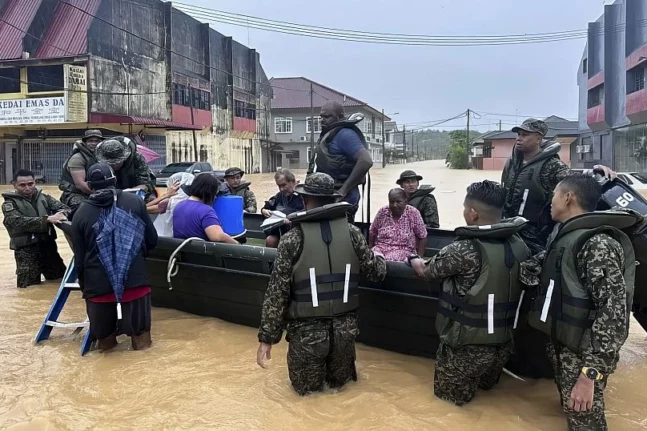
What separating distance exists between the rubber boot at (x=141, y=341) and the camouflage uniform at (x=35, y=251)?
245 centimetres

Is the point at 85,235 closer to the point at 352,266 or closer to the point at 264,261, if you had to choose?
the point at 264,261

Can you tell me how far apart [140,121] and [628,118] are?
21927 millimetres

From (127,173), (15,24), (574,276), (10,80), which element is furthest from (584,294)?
(15,24)

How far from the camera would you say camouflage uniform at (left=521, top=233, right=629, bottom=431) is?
2.57 m

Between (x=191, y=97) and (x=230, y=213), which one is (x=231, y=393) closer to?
(x=230, y=213)

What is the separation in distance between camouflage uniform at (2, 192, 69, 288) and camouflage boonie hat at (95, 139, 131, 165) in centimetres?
157

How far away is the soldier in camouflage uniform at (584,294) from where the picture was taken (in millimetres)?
2586

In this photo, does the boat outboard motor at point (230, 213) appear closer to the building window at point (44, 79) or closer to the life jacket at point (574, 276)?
the life jacket at point (574, 276)

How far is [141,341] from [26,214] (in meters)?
3.04

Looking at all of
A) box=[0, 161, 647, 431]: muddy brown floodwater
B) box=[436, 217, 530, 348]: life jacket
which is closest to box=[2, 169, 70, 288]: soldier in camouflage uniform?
box=[0, 161, 647, 431]: muddy brown floodwater

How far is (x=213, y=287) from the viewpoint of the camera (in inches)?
191

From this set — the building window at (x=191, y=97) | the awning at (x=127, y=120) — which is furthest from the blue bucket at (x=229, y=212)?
the building window at (x=191, y=97)

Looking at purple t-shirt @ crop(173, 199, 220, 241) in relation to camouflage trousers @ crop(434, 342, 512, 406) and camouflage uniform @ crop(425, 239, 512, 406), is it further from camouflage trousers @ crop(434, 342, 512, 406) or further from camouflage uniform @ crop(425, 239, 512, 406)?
camouflage trousers @ crop(434, 342, 512, 406)

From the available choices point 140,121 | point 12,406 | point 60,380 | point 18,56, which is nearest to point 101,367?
point 60,380
